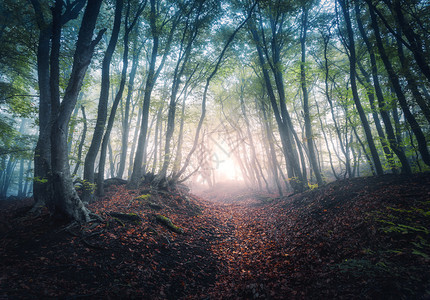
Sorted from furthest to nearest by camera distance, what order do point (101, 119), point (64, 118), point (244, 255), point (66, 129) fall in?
point (101, 119) < point (244, 255) < point (66, 129) < point (64, 118)

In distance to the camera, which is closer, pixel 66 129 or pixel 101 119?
pixel 66 129

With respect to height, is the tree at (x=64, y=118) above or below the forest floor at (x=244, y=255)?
above

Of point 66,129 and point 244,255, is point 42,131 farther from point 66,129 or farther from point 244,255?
point 244,255

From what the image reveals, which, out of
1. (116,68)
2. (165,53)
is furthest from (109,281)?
(116,68)

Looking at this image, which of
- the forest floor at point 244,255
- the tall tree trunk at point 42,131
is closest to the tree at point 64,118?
the forest floor at point 244,255

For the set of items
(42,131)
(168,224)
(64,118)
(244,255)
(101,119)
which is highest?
(101,119)

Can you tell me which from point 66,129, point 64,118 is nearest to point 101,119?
point 66,129

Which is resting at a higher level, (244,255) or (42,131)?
A: (42,131)

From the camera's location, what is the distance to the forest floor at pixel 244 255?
2.98 m

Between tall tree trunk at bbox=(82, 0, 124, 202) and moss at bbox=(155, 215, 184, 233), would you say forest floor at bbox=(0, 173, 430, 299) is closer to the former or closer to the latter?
moss at bbox=(155, 215, 184, 233)

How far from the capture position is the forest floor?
9.77 ft

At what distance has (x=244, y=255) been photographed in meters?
5.84

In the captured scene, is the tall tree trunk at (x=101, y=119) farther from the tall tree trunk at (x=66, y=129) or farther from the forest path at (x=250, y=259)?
the forest path at (x=250, y=259)

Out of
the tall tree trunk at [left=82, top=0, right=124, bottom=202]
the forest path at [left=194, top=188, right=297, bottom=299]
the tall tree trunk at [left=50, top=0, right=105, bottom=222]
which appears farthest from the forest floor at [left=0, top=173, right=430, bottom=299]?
the tall tree trunk at [left=82, top=0, right=124, bottom=202]
